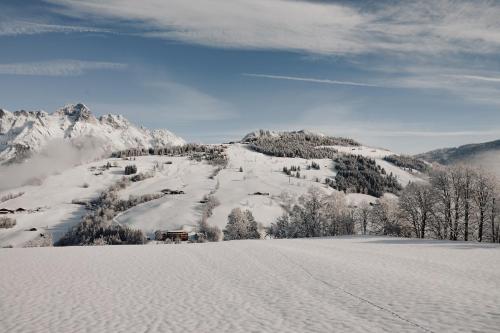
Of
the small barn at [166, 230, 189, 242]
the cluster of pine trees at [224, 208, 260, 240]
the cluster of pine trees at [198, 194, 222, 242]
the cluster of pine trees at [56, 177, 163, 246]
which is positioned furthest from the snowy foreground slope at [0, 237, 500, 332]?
the cluster of pine trees at [56, 177, 163, 246]

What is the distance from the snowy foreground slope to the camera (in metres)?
16.6

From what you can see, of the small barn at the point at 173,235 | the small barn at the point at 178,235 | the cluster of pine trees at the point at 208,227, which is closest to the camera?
the cluster of pine trees at the point at 208,227

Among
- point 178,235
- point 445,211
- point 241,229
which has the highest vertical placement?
point 445,211

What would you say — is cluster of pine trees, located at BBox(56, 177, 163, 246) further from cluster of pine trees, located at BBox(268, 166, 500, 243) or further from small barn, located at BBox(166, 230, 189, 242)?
cluster of pine trees, located at BBox(268, 166, 500, 243)

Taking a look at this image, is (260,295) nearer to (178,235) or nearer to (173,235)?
(173,235)

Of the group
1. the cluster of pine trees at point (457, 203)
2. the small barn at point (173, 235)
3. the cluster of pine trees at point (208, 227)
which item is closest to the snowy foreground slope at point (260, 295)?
the cluster of pine trees at point (457, 203)

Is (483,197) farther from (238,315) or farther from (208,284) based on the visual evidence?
(238,315)

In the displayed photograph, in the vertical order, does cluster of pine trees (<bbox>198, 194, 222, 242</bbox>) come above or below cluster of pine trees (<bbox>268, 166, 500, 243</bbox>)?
below

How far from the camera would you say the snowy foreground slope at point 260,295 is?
1662 cm

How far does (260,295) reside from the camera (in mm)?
22297

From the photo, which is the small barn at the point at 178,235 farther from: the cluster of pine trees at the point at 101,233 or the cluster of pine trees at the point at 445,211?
the cluster of pine trees at the point at 445,211

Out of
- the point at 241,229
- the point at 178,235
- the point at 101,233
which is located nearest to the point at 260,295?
the point at 241,229

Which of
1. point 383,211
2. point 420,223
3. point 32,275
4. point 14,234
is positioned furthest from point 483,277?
point 14,234

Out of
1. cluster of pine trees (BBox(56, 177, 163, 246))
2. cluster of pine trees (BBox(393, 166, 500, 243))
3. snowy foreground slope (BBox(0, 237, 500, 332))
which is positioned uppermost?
cluster of pine trees (BBox(393, 166, 500, 243))
